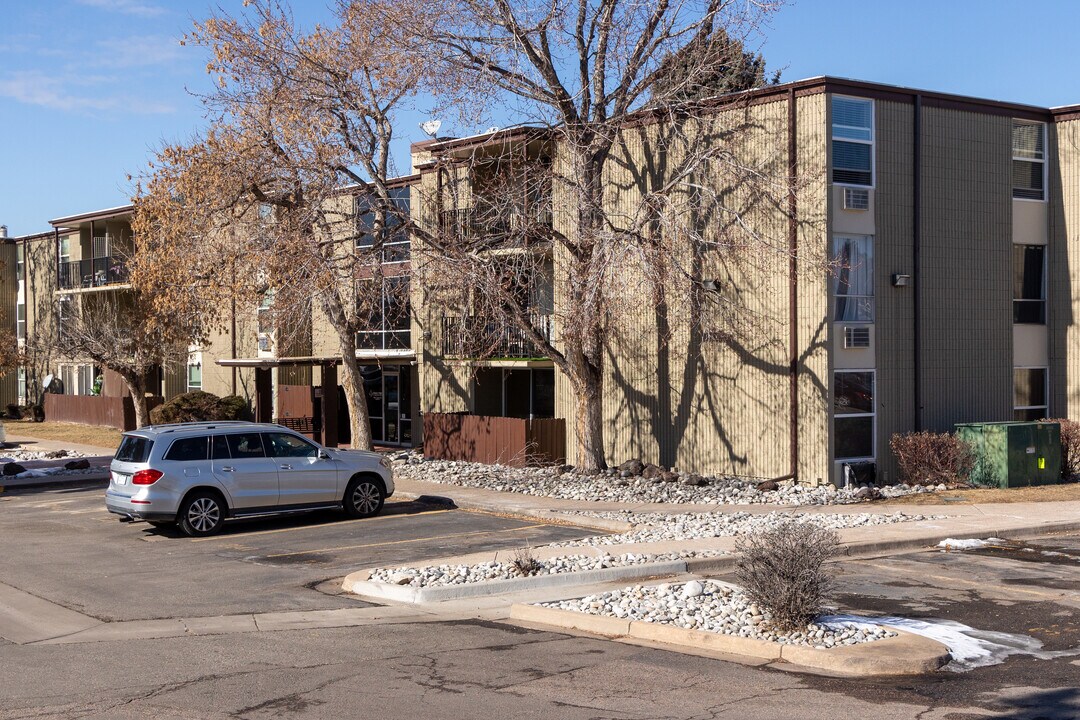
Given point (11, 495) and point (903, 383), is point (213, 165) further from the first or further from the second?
point (903, 383)

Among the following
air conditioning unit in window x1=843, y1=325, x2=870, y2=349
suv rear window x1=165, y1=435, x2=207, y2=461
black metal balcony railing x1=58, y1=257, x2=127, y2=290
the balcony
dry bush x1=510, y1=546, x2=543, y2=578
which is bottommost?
dry bush x1=510, y1=546, x2=543, y2=578

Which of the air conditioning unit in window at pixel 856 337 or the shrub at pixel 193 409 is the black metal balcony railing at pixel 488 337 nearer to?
the air conditioning unit in window at pixel 856 337

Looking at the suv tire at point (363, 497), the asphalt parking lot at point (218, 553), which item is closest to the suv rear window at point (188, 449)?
the asphalt parking lot at point (218, 553)

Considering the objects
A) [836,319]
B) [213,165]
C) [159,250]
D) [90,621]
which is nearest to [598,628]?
[90,621]

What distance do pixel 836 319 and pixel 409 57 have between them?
32.0 feet

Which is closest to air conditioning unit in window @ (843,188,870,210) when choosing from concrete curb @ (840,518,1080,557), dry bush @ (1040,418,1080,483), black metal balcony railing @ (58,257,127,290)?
dry bush @ (1040,418,1080,483)

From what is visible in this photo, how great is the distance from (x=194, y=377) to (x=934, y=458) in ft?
97.7

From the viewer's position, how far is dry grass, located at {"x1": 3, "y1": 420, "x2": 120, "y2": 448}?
123ft

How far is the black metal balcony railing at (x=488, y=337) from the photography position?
2288cm

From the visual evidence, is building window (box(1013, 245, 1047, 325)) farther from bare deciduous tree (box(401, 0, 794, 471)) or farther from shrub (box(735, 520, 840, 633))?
shrub (box(735, 520, 840, 633))

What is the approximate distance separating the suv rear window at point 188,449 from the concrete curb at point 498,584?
4602 mm

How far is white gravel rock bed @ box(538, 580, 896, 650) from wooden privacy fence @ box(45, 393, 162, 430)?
107 ft

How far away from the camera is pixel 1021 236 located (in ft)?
83.7

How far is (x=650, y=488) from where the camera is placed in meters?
21.8
